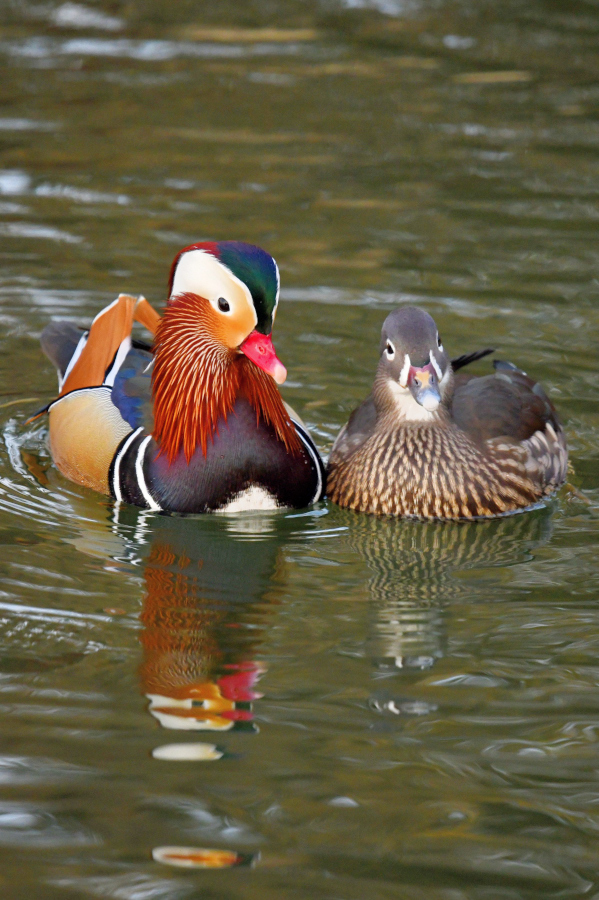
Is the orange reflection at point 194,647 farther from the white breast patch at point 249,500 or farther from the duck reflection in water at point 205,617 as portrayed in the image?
the white breast patch at point 249,500

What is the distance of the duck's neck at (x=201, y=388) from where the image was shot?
17.5 ft

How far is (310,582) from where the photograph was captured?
4.97m

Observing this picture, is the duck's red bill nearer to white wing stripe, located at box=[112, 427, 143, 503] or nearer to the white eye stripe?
the white eye stripe

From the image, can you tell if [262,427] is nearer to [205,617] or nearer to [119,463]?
[119,463]

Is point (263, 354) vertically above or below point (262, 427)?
above

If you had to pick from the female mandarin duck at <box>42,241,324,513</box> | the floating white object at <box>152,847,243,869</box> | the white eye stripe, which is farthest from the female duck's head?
the floating white object at <box>152,847,243,869</box>

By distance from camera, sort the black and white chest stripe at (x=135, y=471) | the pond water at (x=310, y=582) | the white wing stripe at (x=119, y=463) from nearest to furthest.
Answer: the pond water at (x=310, y=582), the black and white chest stripe at (x=135, y=471), the white wing stripe at (x=119, y=463)

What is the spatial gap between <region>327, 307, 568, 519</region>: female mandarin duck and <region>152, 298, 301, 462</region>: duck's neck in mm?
363

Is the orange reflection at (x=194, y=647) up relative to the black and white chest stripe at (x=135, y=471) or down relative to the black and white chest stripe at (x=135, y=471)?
down

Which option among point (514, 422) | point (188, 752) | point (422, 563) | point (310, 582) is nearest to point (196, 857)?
point (188, 752)

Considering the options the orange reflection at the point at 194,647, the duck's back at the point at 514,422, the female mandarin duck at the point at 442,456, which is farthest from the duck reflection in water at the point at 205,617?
the duck's back at the point at 514,422

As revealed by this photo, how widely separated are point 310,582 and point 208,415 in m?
0.83

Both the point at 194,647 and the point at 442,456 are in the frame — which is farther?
the point at 442,456

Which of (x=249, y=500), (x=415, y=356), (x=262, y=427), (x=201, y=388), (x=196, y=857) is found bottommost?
(x=196, y=857)
